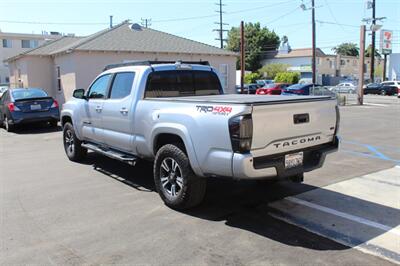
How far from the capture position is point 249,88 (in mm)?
38250

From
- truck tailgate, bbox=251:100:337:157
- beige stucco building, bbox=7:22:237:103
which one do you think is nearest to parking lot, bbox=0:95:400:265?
truck tailgate, bbox=251:100:337:157

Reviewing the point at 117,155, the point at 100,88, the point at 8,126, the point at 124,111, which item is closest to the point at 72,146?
the point at 100,88

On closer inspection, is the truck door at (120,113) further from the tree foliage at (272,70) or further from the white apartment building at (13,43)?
the tree foliage at (272,70)

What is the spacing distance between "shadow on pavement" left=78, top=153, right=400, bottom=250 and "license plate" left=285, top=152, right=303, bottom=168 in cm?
72

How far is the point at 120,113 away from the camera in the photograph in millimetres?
6574

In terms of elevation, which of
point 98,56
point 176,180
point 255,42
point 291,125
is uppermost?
point 255,42

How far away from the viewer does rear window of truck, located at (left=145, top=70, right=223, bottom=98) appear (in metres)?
6.45

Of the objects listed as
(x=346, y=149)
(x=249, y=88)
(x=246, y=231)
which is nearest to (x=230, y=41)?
(x=249, y=88)

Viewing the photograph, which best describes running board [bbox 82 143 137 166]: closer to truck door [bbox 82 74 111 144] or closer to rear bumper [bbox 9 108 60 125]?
truck door [bbox 82 74 111 144]

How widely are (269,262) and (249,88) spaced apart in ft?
115

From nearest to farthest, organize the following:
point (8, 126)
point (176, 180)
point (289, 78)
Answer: point (176, 180) < point (8, 126) < point (289, 78)

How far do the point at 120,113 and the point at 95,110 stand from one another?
42.8 inches

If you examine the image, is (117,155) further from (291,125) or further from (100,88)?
(291,125)

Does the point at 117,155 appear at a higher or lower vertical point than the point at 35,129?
higher
